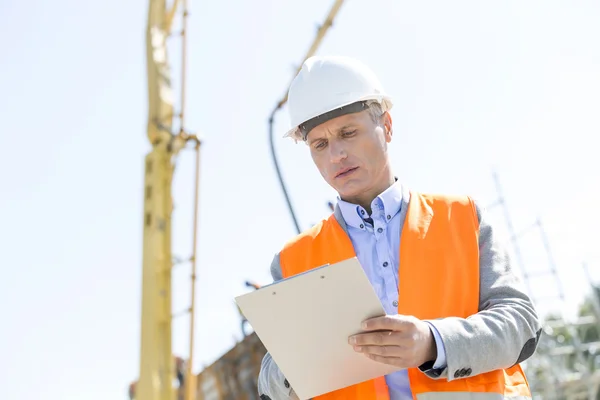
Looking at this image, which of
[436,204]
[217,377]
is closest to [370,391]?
[436,204]

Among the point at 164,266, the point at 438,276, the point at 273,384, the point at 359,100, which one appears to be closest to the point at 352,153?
the point at 359,100

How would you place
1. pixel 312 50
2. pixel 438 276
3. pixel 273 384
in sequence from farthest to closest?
pixel 312 50
pixel 273 384
pixel 438 276

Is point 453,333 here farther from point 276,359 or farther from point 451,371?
point 276,359

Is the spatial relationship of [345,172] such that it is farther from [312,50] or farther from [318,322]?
[312,50]

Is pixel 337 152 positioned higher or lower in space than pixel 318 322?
higher

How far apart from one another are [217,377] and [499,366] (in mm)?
6132

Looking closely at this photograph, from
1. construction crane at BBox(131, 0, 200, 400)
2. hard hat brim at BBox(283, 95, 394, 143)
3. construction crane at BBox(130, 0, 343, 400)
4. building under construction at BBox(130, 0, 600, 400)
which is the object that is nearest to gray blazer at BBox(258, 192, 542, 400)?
hard hat brim at BBox(283, 95, 394, 143)

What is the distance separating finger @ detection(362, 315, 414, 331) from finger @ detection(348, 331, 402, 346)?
15mm

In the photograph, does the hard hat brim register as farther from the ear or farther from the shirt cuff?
the shirt cuff

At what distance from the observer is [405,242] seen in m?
1.92

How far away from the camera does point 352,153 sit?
204cm

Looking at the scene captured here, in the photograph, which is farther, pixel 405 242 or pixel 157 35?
pixel 157 35

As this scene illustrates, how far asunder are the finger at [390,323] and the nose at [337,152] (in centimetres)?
62

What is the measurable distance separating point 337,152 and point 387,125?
28 cm
